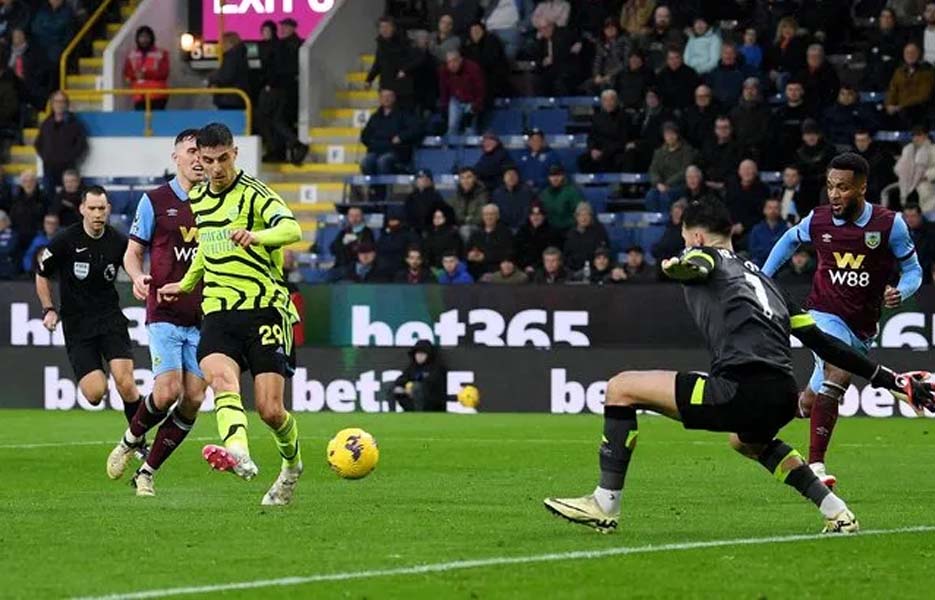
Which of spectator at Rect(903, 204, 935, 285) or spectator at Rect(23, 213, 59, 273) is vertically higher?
spectator at Rect(903, 204, 935, 285)

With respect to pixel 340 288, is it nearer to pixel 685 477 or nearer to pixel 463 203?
pixel 463 203

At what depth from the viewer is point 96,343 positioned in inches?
663

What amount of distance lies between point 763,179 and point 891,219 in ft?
41.0

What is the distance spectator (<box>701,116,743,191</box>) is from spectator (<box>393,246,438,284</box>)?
3645mm

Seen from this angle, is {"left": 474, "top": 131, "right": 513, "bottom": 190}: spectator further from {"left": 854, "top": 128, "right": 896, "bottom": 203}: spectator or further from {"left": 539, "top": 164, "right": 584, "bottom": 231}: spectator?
{"left": 854, "top": 128, "right": 896, "bottom": 203}: spectator

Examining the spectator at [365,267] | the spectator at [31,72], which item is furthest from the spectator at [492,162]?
the spectator at [31,72]

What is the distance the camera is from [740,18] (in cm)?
2938

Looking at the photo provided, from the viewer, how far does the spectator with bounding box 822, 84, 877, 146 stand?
26.5 meters

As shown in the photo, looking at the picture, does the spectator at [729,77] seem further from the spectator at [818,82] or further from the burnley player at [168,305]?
the burnley player at [168,305]

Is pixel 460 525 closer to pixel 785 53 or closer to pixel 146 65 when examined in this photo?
pixel 785 53

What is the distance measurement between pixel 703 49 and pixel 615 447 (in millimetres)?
18378

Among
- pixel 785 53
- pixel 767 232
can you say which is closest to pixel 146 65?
pixel 785 53

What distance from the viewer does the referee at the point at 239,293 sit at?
12125 mm

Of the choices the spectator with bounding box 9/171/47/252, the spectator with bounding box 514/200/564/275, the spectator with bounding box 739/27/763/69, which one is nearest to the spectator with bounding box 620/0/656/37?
the spectator with bounding box 739/27/763/69
